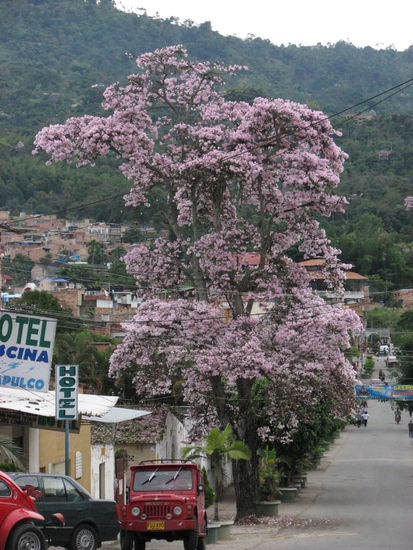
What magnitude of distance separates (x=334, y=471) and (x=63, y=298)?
47.3 meters

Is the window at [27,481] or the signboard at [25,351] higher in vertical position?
the signboard at [25,351]

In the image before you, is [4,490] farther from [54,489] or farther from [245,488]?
[245,488]

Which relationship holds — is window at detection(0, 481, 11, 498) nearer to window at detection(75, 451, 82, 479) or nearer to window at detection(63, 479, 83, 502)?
window at detection(63, 479, 83, 502)

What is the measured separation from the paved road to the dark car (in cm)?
332

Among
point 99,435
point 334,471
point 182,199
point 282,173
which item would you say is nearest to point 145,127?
point 182,199

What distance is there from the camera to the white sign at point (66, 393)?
1911cm

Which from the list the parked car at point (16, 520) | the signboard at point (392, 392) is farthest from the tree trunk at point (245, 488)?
the signboard at point (392, 392)

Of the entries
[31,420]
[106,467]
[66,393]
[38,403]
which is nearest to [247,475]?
[106,467]

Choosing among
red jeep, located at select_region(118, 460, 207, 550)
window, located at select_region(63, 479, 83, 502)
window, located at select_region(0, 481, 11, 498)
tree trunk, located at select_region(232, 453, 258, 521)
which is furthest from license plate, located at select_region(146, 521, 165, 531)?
tree trunk, located at select_region(232, 453, 258, 521)

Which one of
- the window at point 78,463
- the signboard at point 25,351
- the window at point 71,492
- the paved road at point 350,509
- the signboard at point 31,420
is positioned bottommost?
the paved road at point 350,509

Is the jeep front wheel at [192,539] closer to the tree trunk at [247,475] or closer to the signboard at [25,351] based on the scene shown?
the signboard at [25,351]

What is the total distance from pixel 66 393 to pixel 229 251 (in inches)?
443

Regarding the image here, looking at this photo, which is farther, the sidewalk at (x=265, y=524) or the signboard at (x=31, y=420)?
the sidewalk at (x=265, y=524)

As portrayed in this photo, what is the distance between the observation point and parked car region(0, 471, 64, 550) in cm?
1225
